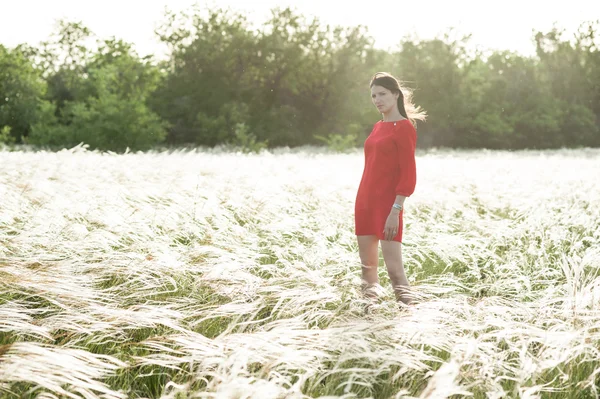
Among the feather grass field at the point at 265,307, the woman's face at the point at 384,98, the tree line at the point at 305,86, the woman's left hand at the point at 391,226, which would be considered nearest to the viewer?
the feather grass field at the point at 265,307

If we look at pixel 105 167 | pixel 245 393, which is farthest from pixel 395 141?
pixel 105 167

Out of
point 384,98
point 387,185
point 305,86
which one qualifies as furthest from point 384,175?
point 305,86

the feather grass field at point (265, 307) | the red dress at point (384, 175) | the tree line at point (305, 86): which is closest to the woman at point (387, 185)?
the red dress at point (384, 175)

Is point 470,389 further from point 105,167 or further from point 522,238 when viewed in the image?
point 105,167

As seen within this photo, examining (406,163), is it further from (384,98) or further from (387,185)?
(384,98)

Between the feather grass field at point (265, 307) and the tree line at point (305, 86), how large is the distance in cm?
1985

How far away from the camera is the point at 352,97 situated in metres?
32.2

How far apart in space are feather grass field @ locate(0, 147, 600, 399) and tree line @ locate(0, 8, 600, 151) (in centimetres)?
1985

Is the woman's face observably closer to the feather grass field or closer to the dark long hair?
the dark long hair

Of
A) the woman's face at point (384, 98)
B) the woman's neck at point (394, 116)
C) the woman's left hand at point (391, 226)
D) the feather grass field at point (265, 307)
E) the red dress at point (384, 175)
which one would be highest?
the woman's face at point (384, 98)

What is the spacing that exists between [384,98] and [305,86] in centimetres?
3006

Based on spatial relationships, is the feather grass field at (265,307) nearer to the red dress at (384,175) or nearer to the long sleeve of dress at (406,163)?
the red dress at (384,175)

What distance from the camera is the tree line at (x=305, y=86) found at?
1062 inches

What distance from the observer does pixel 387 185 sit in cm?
338
